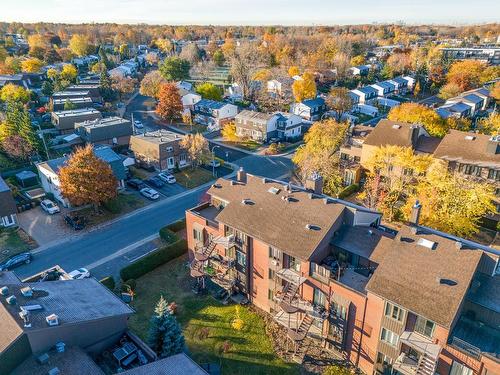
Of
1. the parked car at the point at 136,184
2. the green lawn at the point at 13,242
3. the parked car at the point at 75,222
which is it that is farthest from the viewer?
the parked car at the point at 136,184

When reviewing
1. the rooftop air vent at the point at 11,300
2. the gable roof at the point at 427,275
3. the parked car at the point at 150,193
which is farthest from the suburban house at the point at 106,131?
the gable roof at the point at 427,275

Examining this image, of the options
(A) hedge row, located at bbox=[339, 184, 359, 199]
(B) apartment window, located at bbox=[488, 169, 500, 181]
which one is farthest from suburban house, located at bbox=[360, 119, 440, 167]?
(B) apartment window, located at bbox=[488, 169, 500, 181]

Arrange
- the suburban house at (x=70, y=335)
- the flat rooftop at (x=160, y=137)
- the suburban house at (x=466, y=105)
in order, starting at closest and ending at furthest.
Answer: the suburban house at (x=70, y=335) → the flat rooftop at (x=160, y=137) → the suburban house at (x=466, y=105)

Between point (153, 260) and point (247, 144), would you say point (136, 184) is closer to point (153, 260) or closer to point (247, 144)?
point (153, 260)

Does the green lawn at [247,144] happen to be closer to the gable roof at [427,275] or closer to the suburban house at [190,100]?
the suburban house at [190,100]

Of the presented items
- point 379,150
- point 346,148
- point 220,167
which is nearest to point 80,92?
point 220,167

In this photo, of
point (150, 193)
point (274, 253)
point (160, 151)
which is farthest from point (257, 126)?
point (274, 253)
